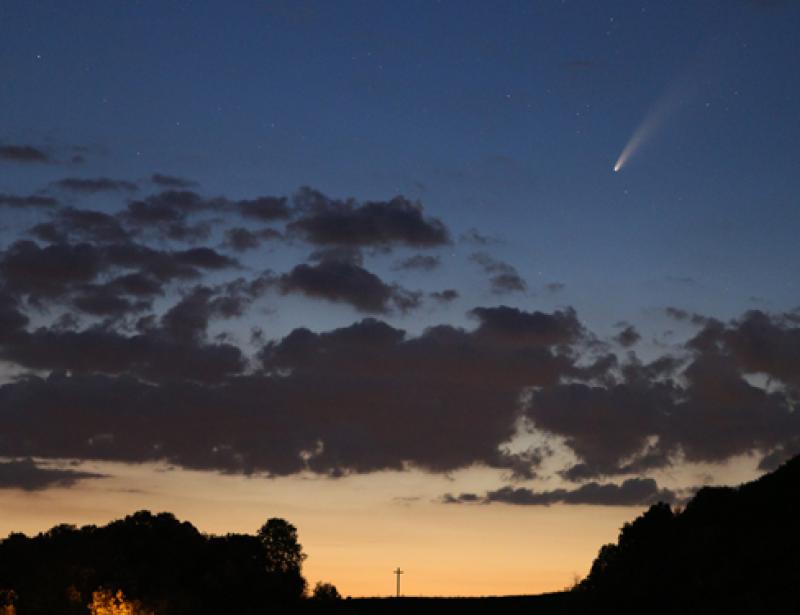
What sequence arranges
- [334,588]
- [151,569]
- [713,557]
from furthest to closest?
[334,588]
[151,569]
[713,557]

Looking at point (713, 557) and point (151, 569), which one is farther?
point (151, 569)

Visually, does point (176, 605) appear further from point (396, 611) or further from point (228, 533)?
point (396, 611)

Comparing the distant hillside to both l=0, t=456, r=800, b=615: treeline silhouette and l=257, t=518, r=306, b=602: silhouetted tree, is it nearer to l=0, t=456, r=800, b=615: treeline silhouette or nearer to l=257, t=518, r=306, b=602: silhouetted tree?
l=0, t=456, r=800, b=615: treeline silhouette

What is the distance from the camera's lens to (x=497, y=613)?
541 feet

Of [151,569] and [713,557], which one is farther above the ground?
[151,569]

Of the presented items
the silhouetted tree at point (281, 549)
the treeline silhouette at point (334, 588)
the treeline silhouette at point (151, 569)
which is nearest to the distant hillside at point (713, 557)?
the treeline silhouette at point (334, 588)

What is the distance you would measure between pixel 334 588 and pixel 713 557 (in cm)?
7479

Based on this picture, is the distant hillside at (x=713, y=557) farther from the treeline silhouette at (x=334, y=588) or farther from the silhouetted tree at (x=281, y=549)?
the silhouetted tree at (x=281, y=549)

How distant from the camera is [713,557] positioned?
87.7m

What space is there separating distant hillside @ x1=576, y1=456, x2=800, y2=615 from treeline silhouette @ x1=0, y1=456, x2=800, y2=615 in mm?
95

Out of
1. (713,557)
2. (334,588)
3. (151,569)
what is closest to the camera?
(713,557)

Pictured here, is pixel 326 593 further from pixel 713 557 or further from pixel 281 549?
pixel 713 557

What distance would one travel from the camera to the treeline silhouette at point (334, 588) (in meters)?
83.8

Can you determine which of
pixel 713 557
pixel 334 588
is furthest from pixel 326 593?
pixel 713 557
